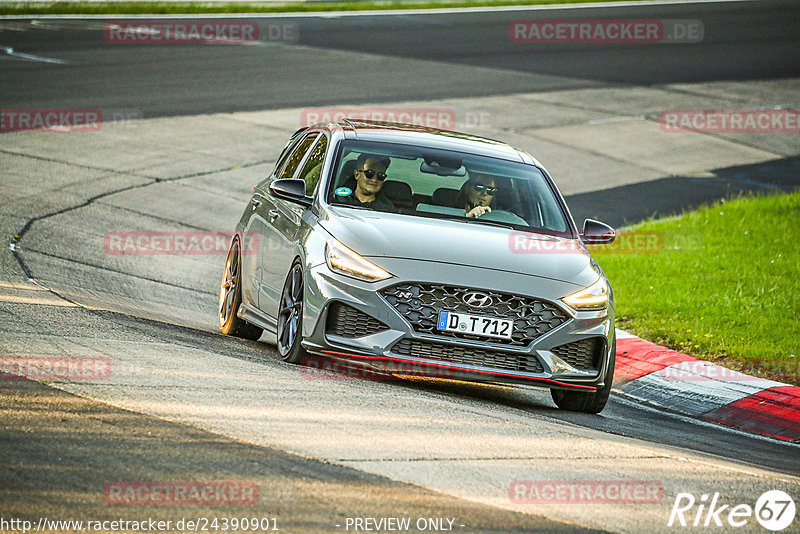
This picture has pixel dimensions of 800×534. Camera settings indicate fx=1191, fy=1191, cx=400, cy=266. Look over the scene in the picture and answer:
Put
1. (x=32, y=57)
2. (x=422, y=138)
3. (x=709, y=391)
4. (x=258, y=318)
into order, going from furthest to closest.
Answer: (x=32, y=57) < (x=709, y=391) < (x=422, y=138) < (x=258, y=318)

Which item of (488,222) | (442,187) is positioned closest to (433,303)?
(488,222)

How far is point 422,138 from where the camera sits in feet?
30.5

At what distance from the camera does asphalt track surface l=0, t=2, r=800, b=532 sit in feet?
16.8

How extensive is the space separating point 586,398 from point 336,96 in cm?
1678

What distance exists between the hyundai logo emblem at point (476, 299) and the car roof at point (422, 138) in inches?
78.0

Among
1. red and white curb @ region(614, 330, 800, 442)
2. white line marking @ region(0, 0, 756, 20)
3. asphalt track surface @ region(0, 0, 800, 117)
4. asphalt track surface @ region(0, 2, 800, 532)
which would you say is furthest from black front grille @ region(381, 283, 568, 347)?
white line marking @ region(0, 0, 756, 20)

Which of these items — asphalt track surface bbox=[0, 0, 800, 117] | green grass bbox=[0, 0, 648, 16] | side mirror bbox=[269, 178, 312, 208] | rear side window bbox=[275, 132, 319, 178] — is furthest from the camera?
green grass bbox=[0, 0, 648, 16]

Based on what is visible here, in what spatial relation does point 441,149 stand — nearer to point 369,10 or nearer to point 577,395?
point 577,395

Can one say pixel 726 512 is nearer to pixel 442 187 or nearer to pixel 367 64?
pixel 442 187

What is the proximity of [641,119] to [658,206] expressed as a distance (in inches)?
270

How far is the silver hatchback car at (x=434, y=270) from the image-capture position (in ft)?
24.5

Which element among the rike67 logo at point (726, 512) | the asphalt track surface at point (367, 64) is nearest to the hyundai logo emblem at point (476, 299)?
the rike67 logo at point (726, 512)

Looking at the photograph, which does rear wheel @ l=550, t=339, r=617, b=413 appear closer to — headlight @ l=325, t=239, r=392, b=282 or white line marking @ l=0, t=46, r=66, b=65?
headlight @ l=325, t=239, r=392, b=282

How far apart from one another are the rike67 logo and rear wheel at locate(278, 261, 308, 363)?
3.01 metres
